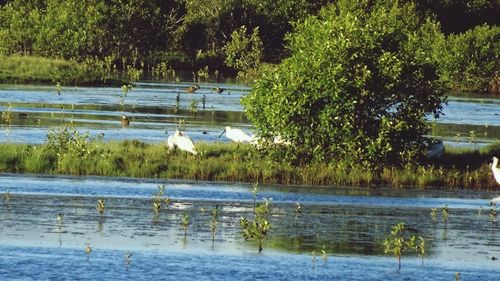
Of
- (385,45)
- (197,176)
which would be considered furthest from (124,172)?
(385,45)

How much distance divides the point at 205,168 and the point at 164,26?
3312 inches

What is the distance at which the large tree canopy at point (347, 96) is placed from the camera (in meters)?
39.0

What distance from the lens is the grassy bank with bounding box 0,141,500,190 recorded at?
37.7 m

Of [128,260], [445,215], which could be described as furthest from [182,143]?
[128,260]

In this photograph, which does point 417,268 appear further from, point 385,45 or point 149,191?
point 385,45

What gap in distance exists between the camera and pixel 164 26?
398 ft

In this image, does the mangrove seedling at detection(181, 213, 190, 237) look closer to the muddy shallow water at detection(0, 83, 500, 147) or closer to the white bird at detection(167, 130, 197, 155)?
the white bird at detection(167, 130, 197, 155)

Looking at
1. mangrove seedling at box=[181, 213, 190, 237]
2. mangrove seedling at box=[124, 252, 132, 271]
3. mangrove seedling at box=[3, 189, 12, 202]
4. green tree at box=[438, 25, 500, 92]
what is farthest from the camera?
green tree at box=[438, 25, 500, 92]

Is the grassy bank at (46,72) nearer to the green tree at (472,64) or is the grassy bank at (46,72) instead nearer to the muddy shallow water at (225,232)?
the green tree at (472,64)

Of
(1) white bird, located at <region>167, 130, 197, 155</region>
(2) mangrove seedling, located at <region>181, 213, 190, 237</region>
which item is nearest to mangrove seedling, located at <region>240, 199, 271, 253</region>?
(2) mangrove seedling, located at <region>181, 213, 190, 237</region>

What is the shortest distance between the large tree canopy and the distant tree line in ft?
207

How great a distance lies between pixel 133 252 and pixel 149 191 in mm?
9216

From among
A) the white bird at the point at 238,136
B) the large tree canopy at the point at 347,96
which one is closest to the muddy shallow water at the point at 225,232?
the large tree canopy at the point at 347,96

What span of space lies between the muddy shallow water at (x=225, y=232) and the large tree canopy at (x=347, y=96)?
2.08 metres
